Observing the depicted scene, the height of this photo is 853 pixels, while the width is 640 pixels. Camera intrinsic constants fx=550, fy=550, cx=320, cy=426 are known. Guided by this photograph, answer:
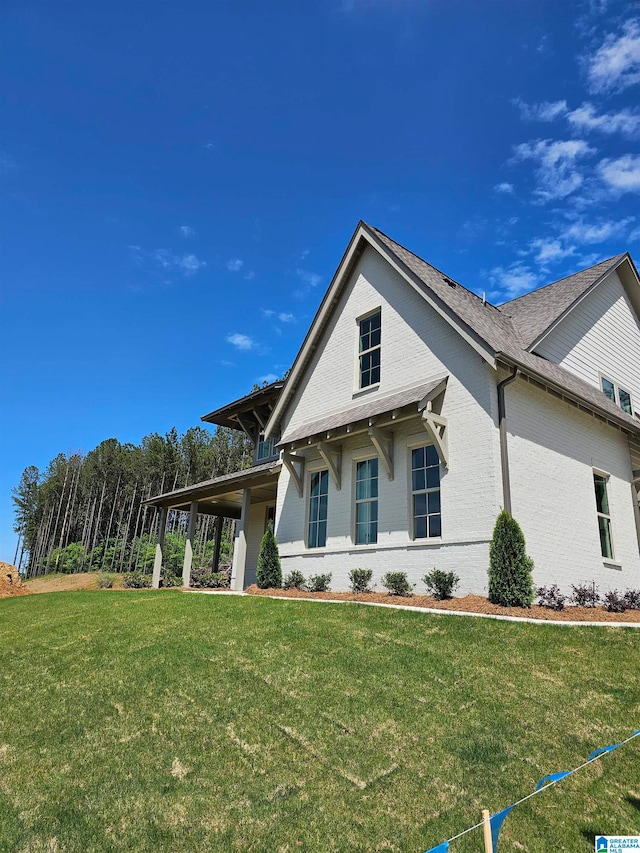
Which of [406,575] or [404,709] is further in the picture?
[406,575]

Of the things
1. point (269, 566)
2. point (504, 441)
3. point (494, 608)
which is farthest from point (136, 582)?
point (504, 441)

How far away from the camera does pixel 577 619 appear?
9.02 metres

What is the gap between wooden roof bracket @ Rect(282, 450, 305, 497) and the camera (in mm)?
15570

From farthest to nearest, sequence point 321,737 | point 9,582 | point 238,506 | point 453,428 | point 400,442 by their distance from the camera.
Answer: point 9,582
point 238,506
point 400,442
point 453,428
point 321,737

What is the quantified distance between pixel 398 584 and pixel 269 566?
15.7 feet

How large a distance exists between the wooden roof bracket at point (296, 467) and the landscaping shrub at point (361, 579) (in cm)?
349

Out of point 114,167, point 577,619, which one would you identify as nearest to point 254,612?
point 577,619

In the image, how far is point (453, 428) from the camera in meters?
11.8

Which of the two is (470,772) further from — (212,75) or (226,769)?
(212,75)

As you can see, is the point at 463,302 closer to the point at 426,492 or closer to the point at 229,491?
the point at 426,492

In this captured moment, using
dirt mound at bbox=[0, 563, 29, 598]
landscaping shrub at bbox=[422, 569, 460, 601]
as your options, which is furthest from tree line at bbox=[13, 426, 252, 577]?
landscaping shrub at bbox=[422, 569, 460, 601]

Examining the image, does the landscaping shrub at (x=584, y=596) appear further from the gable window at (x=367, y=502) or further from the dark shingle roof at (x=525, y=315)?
the gable window at (x=367, y=502)

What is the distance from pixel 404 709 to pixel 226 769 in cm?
193

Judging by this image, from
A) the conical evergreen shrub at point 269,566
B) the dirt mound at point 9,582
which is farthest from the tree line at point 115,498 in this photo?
the conical evergreen shrub at point 269,566
